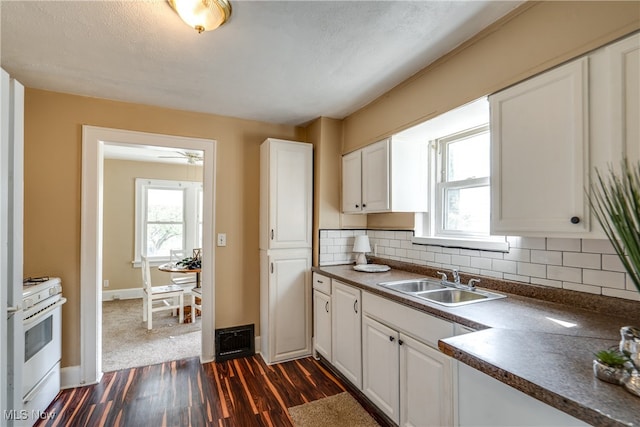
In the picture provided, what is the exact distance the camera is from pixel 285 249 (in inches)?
115

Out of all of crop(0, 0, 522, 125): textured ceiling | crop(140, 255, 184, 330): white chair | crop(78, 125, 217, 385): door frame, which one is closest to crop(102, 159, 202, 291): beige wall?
crop(140, 255, 184, 330): white chair

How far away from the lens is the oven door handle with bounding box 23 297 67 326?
1.88m

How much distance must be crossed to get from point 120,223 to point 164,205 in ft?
2.45

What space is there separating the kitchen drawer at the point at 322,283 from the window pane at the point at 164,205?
371 centimetres

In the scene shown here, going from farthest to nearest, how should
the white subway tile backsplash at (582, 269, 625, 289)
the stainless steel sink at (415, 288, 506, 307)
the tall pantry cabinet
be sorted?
the tall pantry cabinet
the stainless steel sink at (415, 288, 506, 307)
the white subway tile backsplash at (582, 269, 625, 289)

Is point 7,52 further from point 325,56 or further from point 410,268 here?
point 410,268

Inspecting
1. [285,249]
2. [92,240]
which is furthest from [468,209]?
[92,240]

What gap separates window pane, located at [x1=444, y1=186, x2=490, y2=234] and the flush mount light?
1996 mm

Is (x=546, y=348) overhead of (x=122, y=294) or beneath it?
overhead

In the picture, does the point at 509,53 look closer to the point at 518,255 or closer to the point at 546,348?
the point at 518,255

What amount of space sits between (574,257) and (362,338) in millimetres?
1371

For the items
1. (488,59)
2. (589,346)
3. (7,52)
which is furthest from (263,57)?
(589,346)

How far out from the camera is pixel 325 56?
1907mm

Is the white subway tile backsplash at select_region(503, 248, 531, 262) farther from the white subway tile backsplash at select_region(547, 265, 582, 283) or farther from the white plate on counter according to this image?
the white plate on counter
